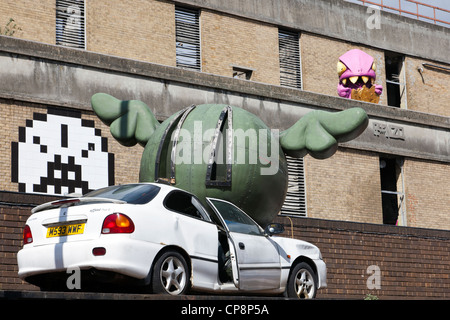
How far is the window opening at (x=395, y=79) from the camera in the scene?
105 ft

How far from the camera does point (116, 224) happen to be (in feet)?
29.2

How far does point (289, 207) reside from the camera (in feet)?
84.8

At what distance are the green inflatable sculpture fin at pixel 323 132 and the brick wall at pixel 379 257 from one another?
6.80 meters

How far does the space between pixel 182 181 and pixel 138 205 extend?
211 cm

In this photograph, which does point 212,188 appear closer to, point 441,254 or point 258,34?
point 441,254

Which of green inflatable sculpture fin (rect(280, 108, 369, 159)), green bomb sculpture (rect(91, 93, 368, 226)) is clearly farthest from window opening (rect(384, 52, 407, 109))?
green bomb sculpture (rect(91, 93, 368, 226))

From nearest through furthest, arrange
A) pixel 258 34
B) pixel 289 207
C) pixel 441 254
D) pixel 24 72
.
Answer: pixel 24 72
pixel 441 254
pixel 289 207
pixel 258 34

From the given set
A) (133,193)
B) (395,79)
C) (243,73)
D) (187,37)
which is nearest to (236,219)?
(133,193)

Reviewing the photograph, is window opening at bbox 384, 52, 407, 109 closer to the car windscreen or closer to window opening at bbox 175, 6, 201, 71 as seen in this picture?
window opening at bbox 175, 6, 201, 71

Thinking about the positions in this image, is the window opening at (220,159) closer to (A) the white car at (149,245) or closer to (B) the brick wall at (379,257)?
(A) the white car at (149,245)

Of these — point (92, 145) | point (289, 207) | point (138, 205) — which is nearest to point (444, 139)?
point (289, 207)

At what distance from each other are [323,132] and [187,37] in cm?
1587

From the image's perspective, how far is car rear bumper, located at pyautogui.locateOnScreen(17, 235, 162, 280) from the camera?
8742 millimetres

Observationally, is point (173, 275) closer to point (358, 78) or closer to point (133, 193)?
point (133, 193)
